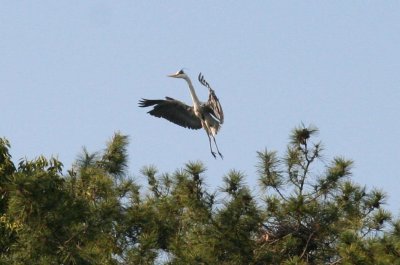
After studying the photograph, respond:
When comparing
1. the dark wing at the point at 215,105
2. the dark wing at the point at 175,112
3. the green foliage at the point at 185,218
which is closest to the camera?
the green foliage at the point at 185,218

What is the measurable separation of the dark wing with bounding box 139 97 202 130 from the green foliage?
422 cm

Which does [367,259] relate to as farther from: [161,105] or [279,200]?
[161,105]

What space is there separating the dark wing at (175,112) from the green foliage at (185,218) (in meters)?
4.22

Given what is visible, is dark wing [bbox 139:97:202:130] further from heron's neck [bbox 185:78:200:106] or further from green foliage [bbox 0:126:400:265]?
green foliage [bbox 0:126:400:265]

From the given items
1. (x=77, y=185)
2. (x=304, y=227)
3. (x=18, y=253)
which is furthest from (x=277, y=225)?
(x=18, y=253)

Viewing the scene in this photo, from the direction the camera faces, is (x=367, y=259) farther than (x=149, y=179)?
No

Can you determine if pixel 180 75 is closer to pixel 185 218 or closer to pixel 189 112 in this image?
pixel 189 112

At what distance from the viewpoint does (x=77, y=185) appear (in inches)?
516

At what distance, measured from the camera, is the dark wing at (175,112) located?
742 inches

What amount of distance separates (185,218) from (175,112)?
20.1 feet

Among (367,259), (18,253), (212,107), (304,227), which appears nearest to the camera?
(367,259)

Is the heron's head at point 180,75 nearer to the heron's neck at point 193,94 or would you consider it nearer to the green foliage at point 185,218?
the heron's neck at point 193,94

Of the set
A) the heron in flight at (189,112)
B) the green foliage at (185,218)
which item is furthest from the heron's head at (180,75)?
the green foliage at (185,218)

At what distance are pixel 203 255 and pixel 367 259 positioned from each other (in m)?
1.72
